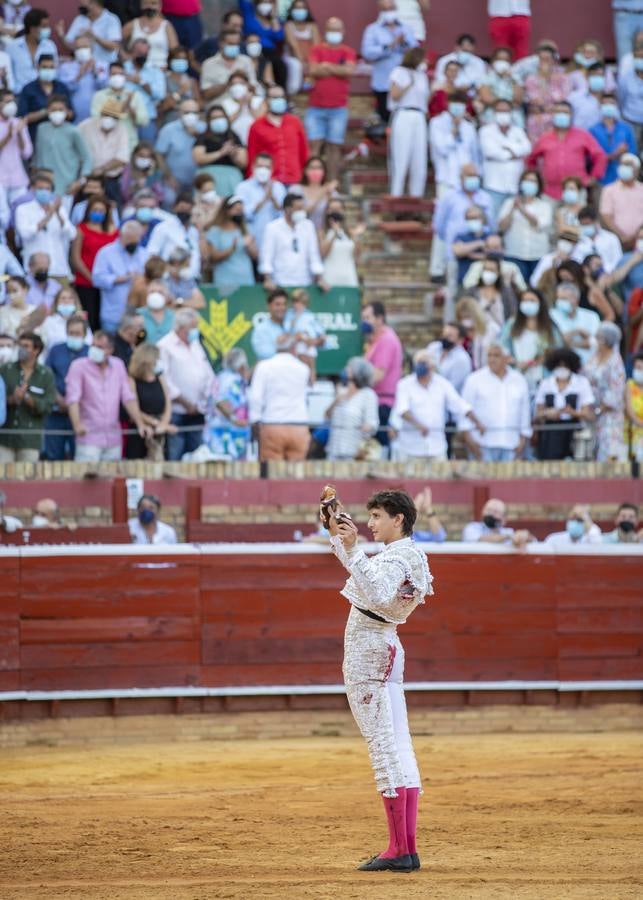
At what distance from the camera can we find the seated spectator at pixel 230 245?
15359mm

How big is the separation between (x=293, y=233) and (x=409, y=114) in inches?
92.7

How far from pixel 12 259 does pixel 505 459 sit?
4.00 metres

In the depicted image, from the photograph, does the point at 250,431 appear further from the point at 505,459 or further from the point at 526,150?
the point at 526,150

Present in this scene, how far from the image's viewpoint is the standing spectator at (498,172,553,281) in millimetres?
16203

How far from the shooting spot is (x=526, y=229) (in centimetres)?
1625

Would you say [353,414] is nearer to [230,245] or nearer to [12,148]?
[230,245]

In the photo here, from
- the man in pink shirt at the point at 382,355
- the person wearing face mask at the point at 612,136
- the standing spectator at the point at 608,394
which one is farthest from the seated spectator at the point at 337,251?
the person wearing face mask at the point at 612,136

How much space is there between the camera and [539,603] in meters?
13.2

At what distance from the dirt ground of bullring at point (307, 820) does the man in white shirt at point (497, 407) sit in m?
2.43

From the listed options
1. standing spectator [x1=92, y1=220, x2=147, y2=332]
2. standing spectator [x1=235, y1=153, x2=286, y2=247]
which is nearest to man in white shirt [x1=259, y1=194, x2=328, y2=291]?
standing spectator [x1=235, y1=153, x2=286, y2=247]

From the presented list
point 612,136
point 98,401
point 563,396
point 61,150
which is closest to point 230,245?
point 61,150

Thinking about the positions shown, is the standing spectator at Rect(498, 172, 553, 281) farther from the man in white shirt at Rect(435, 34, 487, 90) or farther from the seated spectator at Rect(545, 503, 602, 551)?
the seated spectator at Rect(545, 503, 602, 551)

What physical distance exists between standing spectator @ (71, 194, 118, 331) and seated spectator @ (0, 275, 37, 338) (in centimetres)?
94

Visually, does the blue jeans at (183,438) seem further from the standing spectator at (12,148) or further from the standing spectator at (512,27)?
the standing spectator at (512,27)
